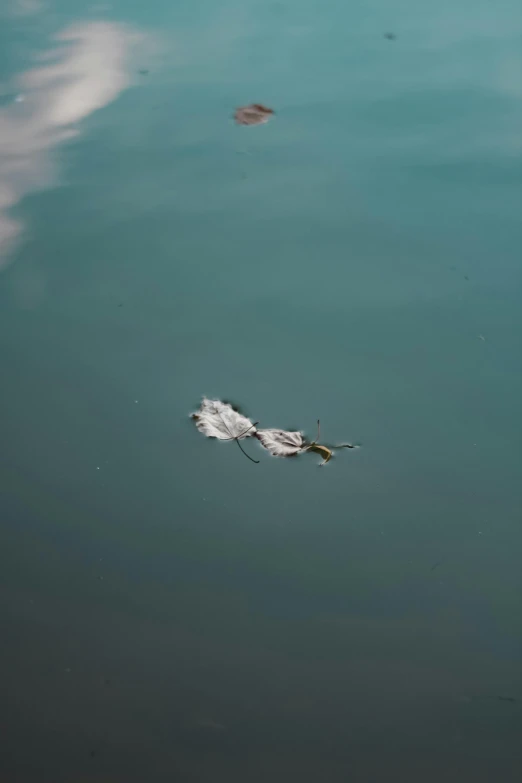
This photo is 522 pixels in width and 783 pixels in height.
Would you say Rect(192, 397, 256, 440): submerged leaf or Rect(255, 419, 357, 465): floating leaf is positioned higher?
Rect(192, 397, 256, 440): submerged leaf

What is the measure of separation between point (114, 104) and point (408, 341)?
1237mm

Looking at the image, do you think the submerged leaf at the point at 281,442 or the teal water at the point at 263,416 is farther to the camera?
the submerged leaf at the point at 281,442

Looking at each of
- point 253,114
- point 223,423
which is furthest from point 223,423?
point 253,114

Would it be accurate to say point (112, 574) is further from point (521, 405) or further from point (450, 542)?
point (521, 405)

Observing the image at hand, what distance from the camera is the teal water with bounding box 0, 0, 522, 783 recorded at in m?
1.13

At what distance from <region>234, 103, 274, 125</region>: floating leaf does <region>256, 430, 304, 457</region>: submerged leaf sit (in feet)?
3.64

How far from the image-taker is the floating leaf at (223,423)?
1.47 m

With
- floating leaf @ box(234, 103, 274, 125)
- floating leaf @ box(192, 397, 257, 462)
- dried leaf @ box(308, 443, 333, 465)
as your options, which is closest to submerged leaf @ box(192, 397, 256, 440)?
floating leaf @ box(192, 397, 257, 462)

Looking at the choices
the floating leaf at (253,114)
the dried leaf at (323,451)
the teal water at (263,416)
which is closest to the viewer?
the teal water at (263,416)

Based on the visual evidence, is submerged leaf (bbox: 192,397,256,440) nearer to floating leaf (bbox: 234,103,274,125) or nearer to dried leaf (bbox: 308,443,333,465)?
dried leaf (bbox: 308,443,333,465)

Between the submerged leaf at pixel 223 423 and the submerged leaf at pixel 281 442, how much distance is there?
23 millimetres

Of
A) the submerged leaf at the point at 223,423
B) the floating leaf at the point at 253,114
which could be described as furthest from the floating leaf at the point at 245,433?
the floating leaf at the point at 253,114

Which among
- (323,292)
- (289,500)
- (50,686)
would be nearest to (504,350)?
(323,292)

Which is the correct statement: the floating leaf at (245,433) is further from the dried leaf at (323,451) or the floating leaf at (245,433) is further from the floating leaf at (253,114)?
the floating leaf at (253,114)
